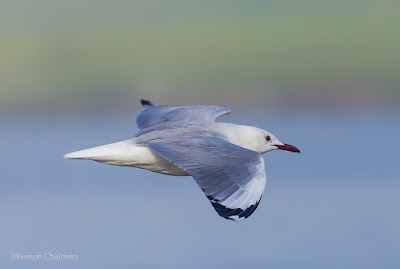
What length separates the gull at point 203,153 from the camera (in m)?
4.93

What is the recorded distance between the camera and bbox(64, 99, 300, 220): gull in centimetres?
493

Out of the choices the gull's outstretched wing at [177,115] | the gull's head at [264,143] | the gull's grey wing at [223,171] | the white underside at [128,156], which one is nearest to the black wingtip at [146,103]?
the gull's outstretched wing at [177,115]

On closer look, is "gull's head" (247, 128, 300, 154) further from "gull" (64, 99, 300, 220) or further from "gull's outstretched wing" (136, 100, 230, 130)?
"gull's outstretched wing" (136, 100, 230, 130)

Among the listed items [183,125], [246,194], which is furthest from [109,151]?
[246,194]

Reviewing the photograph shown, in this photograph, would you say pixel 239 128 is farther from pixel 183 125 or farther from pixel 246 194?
pixel 246 194

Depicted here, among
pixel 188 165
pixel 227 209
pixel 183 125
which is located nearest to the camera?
pixel 227 209

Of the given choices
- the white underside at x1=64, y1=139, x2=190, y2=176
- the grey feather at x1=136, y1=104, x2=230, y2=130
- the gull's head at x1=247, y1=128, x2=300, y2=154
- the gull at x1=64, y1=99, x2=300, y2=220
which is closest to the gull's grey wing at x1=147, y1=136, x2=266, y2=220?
the gull at x1=64, y1=99, x2=300, y2=220

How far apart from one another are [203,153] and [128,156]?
0.63 meters

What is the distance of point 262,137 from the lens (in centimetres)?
638

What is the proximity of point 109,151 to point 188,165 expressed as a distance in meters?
0.71

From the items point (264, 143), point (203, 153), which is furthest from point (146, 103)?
point (203, 153)

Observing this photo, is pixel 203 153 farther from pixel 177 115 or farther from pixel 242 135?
pixel 177 115

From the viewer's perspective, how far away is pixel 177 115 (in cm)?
678

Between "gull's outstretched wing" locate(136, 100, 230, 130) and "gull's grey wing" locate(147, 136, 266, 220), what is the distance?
3.66 ft
